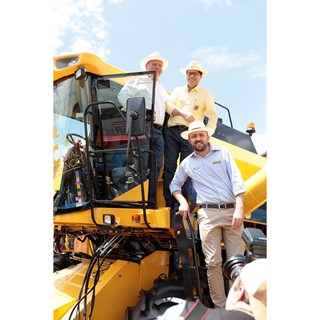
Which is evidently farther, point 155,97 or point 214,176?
point 155,97

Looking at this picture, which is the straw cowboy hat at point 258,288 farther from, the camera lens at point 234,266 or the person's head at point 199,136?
the person's head at point 199,136

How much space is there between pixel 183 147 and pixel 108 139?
86 cm

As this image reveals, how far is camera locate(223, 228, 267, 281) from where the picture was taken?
1554mm

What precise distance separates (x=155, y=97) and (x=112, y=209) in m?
1.29

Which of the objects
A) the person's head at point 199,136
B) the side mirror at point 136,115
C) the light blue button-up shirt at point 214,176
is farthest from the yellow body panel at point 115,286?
the side mirror at point 136,115

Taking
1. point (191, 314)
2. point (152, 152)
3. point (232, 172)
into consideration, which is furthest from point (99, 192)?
point (191, 314)

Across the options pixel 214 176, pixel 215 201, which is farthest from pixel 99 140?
pixel 215 201

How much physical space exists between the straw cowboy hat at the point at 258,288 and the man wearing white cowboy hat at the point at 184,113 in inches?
114

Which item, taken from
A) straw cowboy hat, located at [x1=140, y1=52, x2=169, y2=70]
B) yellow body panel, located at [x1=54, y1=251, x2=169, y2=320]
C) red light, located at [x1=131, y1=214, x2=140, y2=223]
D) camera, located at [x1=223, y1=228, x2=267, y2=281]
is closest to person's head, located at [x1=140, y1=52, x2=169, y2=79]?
straw cowboy hat, located at [x1=140, y1=52, x2=169, y2=70]

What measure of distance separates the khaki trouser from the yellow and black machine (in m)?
0.13

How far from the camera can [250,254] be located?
1715 millimetres

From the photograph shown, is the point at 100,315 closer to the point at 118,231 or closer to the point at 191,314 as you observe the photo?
the point at 118,231

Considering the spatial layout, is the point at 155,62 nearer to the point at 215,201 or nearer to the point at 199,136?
the point at 199,136

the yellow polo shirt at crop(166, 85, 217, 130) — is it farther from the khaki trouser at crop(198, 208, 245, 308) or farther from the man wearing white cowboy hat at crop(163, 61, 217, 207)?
the khaki trouser at crop(198, 208, 245, 308)
